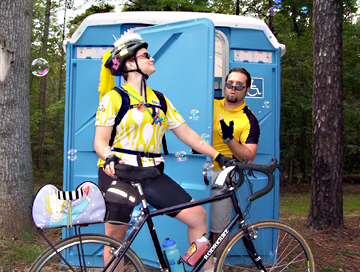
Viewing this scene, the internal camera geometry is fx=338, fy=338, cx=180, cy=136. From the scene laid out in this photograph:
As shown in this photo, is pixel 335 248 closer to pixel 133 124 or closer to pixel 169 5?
pixel 133 124

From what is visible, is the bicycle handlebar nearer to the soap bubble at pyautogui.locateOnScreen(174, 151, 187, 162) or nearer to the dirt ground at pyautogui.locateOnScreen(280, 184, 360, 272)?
the soap bubble at pyautogui.locateOnScreen(174, 151, 187, 162)

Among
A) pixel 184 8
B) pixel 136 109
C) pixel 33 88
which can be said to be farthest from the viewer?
pixel 33 88

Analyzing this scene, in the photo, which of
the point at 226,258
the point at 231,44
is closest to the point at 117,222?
the point at 226,258

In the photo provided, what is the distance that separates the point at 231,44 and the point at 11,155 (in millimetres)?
3235

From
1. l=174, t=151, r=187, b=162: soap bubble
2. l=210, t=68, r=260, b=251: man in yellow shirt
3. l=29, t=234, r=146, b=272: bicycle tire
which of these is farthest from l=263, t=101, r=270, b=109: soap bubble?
l=29, t=234, r=146, b=272: bicycle tire

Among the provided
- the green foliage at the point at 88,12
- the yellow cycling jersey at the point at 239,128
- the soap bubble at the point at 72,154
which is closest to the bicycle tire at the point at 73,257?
the yellow cycling jersey at the point at 239,128

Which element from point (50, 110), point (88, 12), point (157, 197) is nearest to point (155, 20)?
point (157, 197)

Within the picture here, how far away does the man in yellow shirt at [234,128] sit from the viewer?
A: 11.2ft

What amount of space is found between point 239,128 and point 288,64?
1050 centimetres

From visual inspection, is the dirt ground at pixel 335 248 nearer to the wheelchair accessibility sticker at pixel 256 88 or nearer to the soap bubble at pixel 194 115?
the wheelchair accessibility sticker at pixel 256 88

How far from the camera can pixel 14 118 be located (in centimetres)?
460

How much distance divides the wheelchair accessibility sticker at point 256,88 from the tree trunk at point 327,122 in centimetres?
196

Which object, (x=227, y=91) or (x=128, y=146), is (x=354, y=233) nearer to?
(x=227, y=91)

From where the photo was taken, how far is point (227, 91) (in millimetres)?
3539
